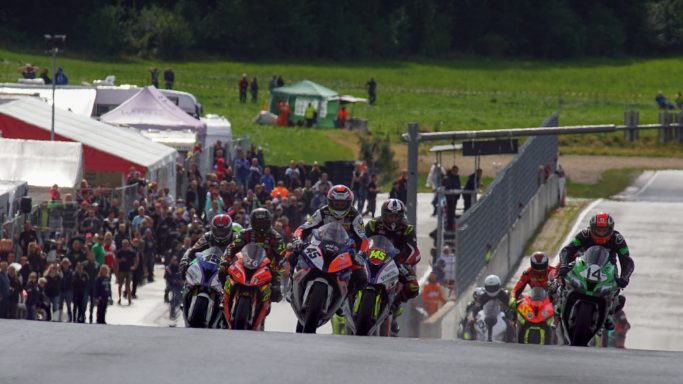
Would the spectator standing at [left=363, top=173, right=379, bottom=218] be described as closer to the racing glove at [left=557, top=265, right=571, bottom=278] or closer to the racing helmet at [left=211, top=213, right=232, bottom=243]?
the racing helmet at [left=211, top=213, right=232, bottom=243]

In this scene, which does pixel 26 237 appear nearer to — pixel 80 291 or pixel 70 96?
pixel 80 291

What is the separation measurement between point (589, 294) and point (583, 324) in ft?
0.96

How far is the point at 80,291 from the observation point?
2772 centimetres

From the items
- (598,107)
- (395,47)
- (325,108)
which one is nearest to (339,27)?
(395,47)

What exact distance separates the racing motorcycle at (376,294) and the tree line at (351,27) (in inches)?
3394

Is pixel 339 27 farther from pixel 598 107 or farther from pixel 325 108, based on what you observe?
pixel 325 108

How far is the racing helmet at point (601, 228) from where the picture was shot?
57.3ft

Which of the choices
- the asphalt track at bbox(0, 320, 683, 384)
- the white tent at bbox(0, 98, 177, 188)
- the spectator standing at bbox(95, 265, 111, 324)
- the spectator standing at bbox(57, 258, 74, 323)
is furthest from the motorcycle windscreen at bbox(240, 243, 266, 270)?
the white tent at bbox(0, 98, 177, 188)

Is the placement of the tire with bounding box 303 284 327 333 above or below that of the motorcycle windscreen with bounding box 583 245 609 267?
Result: below

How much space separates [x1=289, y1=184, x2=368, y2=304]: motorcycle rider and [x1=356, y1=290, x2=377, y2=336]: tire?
127 mm

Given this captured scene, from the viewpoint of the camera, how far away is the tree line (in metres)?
107

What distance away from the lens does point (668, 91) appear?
106250 mm

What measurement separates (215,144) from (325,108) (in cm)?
2700

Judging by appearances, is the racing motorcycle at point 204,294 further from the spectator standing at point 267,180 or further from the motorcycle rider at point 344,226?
the spectator standing at point 267,180
